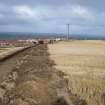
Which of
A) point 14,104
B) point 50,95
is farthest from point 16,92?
point 14,104

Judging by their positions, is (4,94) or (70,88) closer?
(4,94)

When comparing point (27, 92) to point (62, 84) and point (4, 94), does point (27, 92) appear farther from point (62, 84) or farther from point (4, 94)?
point (62, 84)

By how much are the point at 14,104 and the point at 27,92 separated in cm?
247

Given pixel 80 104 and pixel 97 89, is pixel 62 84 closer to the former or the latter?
pixel 97 89

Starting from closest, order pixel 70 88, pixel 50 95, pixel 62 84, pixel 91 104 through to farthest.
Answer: pixel 91 104, pixel 50 95, pixel 70 88, pixel 62 84

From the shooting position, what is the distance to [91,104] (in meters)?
13.1

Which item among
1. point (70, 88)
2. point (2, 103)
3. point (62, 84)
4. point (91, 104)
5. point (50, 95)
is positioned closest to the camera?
point (91, 104)

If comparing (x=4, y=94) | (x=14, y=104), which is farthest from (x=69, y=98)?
(x=4, y=94)

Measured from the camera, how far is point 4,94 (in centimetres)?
1603

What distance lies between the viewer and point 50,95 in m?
15.7

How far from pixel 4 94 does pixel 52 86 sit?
2.74 metres

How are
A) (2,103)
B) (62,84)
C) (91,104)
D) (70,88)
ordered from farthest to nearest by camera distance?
1. (62,84)
2. (70,88)
3. (2,103)
4. (91,104)

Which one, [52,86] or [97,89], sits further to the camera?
[52,86]

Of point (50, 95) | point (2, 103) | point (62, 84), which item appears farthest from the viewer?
point (62, 84)
